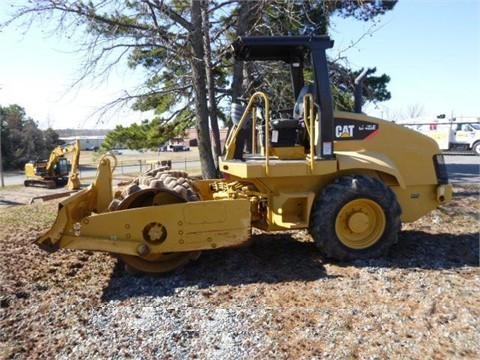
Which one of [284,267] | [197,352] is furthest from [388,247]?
[197,352]

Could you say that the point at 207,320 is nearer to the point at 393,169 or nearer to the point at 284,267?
the point at 284,267

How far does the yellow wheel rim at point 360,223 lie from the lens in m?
5.42

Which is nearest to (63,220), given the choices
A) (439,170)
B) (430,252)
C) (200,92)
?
(430,252)

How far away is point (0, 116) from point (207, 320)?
145 feet

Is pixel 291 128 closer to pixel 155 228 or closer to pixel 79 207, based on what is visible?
pixel 155 228

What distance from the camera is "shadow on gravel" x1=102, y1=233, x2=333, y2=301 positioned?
476 cm

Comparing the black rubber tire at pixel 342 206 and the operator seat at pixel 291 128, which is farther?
the operator seat at pixel 291 128

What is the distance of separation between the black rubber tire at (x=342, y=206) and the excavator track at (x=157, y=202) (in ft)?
4.61

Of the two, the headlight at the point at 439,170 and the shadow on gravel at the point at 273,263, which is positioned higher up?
the headlight at the point at 439,170

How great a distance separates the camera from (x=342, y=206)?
5359mm

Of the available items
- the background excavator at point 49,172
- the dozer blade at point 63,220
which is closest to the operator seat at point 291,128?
the dozer blade at point 63,220

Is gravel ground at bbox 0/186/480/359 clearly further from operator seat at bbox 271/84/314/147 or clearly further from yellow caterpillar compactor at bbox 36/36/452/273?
operator seat at bbox 271/84/314/147

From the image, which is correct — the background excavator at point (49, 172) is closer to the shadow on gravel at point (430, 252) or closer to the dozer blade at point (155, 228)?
the dozer blade at point (155, 228)

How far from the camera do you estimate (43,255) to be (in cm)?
586
